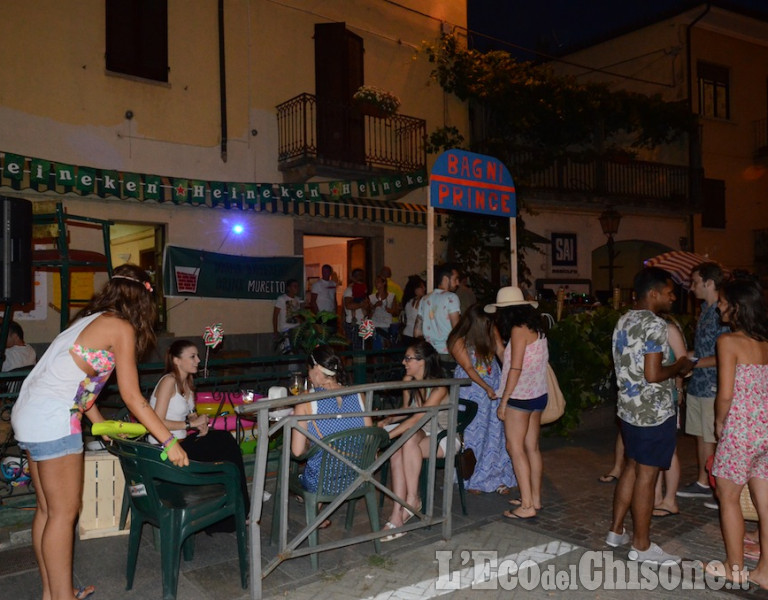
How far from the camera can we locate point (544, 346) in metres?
4.92

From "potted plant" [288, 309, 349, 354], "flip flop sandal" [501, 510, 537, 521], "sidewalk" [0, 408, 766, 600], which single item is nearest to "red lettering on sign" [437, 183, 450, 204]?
"potted plant" [288, 309, 349, 354]

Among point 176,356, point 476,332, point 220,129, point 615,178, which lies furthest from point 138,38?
point 615,178

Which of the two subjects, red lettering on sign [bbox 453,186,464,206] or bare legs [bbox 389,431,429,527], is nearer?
bare legs [bbox 389,431,429,527]

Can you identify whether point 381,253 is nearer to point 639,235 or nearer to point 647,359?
point 639,235

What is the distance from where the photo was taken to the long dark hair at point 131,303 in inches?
132

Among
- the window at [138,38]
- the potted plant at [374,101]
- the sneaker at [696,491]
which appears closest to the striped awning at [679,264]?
the sneaker at [696,491]

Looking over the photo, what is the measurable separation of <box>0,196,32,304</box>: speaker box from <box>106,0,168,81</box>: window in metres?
6.97

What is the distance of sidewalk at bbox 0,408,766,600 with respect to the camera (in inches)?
144

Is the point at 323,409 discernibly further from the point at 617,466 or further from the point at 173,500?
the point at 617,466

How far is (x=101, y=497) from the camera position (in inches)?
177

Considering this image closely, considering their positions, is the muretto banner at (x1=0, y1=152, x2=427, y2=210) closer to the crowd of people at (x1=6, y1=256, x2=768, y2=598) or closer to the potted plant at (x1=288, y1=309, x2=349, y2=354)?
the potted plant at (x1=288, y1=309, x2=349, y2=354)

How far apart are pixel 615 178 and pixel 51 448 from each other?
17420 mm

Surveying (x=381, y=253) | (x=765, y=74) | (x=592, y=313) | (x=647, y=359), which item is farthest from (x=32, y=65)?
(x=765, y=74)

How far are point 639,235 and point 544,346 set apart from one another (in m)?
15.0
